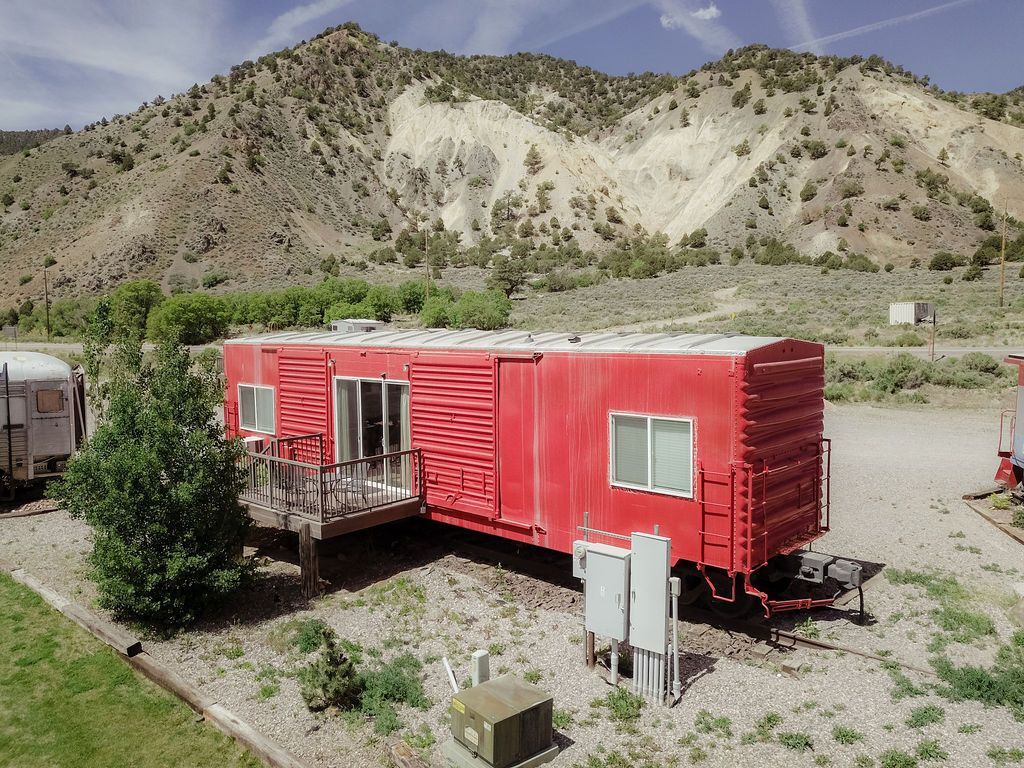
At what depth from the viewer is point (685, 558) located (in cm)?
911

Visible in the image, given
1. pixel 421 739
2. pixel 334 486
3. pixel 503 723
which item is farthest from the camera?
pixel 334 486

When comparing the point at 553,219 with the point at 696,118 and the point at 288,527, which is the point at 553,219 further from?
the point at 288,527

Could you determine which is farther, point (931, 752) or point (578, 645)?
point (578, 645)

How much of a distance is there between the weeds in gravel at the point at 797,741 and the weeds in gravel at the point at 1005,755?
1.53 metres

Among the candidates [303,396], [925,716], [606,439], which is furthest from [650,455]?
[303,396]

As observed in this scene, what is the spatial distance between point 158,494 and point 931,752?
907 centimetres

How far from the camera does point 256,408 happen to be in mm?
15656

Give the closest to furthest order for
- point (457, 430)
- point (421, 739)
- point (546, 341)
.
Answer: point (421, 739)
point (546, 341)
point (457, 430)

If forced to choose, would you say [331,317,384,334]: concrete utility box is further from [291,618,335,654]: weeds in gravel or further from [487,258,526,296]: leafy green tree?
[487,258,526,296]: leafy green tree

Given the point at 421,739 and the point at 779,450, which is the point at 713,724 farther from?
the point at 779,450

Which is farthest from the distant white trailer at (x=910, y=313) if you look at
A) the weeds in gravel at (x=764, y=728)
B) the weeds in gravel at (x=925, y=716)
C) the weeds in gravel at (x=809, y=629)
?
the weeds in gravel at (x=764, y=728)

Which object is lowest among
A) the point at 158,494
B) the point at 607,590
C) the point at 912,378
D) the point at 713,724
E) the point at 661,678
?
the point at 713,724

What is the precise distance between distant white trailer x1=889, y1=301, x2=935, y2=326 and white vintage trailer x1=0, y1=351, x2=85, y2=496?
34.5 meters

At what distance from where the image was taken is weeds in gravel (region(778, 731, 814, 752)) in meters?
6.87
